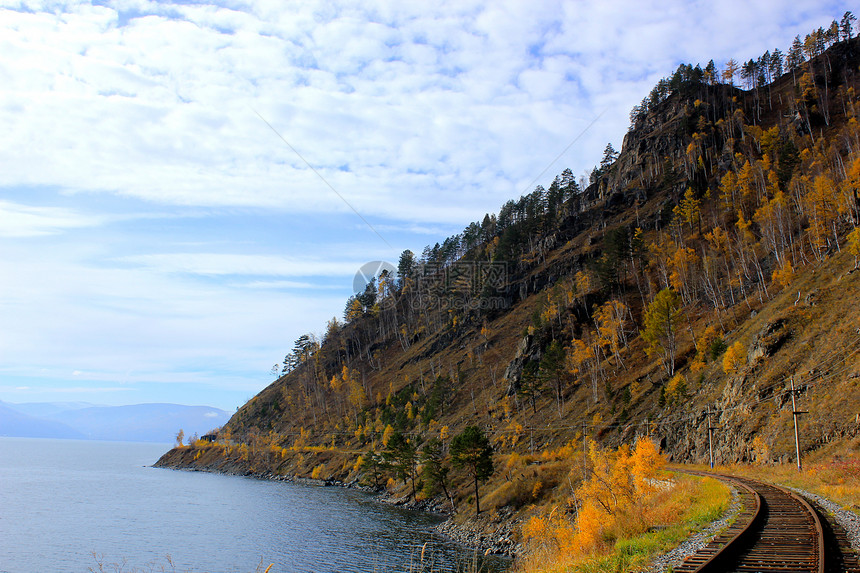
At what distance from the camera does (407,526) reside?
5972 centimetres

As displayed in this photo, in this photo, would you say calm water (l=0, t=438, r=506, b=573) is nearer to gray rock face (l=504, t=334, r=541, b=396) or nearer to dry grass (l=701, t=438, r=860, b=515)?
dry grass (l=701, t=438, r=860, b=515)

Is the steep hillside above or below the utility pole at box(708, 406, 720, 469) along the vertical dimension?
above

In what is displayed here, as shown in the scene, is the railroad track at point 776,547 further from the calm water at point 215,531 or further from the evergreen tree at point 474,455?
the evergreen tree at point 474,455

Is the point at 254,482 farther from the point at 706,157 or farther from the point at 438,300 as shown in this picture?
the point at 706,157

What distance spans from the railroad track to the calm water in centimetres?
1818

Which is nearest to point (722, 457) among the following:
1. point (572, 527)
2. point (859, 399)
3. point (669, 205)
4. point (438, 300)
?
point (859, 399)

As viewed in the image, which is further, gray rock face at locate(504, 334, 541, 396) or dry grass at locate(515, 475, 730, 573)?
gray rock face at locate(504, 334, 541, 396)

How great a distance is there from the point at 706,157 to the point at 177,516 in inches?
5983

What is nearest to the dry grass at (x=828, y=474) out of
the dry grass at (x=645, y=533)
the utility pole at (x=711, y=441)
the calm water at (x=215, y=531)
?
the dry grass at (x=645, y=533)

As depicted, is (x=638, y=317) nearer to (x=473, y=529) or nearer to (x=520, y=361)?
(x=520, y=361)

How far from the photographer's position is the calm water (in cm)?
4544

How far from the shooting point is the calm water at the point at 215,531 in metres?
45.4

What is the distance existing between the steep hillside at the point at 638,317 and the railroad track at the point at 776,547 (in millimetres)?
22929

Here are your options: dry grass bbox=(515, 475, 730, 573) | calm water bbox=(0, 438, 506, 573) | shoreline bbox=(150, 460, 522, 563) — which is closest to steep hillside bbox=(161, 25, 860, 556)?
shoreline bbox=(150, 460, 522, 563)
